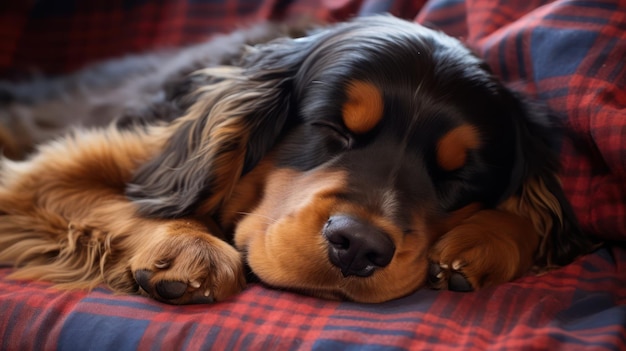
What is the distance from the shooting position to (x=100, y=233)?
7.42ft

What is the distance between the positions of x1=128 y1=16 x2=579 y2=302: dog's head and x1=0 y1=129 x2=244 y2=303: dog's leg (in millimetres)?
101

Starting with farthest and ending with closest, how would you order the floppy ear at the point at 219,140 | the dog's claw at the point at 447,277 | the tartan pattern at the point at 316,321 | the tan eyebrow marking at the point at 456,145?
the floppy ear at the point at 219,140 < the tan eyebrow marking at the point at 456,145 < the dog's claw at the point at 447,277 < the tartan pattern at the point at 316,321

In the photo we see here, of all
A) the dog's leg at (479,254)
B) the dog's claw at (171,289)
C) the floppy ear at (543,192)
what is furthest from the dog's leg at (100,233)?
the floppy ear at (543,192)

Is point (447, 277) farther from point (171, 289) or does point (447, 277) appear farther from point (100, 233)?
point (100, 233)

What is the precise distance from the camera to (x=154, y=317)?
5.87ft

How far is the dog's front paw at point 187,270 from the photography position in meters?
1.88

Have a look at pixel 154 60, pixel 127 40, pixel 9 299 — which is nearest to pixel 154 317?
pixel 9 299

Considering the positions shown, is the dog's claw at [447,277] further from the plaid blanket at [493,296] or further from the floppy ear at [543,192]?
the floppy ear at [543,192]

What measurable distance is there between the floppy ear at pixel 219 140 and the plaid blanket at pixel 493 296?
43 centimetres

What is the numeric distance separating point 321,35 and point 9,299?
1257mm

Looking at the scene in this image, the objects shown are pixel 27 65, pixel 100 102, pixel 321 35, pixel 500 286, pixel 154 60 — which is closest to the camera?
pixel 500 286

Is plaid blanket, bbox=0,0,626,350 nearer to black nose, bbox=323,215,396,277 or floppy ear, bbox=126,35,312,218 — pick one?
black nose, bbox=323,215,396,277

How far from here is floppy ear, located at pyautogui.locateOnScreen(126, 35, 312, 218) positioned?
2.29 m

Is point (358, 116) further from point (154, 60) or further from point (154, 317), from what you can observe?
point (154, 60)
